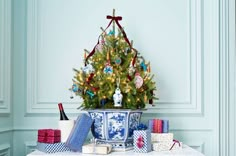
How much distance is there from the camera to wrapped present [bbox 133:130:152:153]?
64.2 inches

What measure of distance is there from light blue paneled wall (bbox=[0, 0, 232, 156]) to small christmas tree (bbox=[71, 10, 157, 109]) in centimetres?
31

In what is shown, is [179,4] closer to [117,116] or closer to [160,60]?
[160,60]

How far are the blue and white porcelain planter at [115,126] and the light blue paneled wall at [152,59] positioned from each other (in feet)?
1.34

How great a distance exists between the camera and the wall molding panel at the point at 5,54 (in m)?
1.97

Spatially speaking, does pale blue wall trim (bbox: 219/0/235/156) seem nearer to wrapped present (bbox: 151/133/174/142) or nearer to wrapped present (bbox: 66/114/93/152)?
wrapped present (bbox: 151/133/174/142)

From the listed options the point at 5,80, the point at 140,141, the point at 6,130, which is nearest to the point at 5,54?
the point at 5,80

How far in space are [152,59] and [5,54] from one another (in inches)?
32.1

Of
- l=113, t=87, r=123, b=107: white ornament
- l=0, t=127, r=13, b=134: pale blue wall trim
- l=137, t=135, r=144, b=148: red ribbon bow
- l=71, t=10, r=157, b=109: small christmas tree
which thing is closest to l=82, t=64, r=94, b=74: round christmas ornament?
l=71, t=10, r=157, b=109: small christmas tree

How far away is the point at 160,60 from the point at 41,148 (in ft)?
2.80

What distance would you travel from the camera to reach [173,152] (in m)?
1.66

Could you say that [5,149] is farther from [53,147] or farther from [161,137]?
[161,137]

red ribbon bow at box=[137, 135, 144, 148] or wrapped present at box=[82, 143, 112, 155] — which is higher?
red ribbon bow at box=[137, 135, 144, 148]

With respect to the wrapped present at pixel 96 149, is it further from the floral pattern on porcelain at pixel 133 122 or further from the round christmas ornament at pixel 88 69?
the round christmas ornament at pixel 88 69

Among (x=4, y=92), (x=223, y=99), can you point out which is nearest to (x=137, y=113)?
(x=223, y=99)
